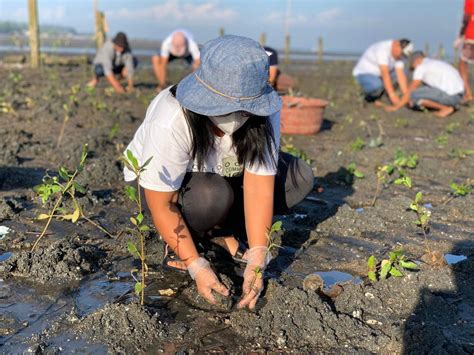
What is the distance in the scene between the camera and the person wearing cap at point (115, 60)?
1013 centimetres

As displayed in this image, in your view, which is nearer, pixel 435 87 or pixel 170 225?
pixel 170 225

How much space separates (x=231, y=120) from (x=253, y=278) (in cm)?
76

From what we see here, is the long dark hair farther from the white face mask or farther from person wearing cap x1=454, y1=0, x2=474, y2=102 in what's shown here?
person wearing cap x1=454, y1=0, x2=474, y2=102

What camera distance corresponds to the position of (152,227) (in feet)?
11.6

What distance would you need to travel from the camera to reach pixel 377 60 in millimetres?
9656

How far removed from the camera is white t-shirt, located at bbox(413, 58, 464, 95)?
8602 millimetres

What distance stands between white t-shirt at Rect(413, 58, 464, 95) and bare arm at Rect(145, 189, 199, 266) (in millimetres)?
7127

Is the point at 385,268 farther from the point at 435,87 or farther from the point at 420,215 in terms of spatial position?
the point at 435,87

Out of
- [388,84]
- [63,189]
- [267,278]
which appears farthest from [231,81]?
[388,84]

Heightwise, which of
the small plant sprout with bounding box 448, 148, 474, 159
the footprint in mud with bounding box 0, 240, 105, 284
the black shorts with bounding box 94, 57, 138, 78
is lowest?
the small plant sprout with bounding box 448, 148, 474, 159

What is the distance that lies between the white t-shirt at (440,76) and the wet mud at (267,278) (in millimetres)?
3459

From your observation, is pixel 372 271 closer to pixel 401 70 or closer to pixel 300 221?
pixel 300 221

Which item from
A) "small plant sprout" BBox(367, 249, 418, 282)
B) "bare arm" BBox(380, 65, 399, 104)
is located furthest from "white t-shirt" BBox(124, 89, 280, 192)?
"bare arm" BBox(380, 65, 399, 104)

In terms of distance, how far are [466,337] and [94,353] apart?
1605 millimetres
